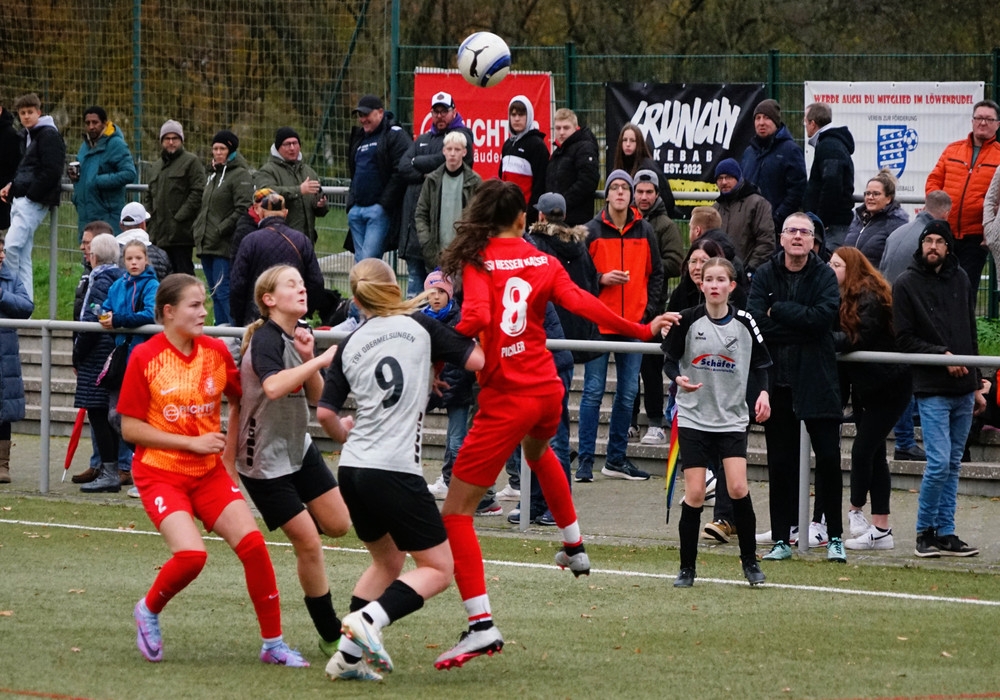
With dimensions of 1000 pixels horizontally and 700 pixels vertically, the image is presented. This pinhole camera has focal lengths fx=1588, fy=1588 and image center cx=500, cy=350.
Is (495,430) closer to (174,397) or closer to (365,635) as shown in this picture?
(365,635)

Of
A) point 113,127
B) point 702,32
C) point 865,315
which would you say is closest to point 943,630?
point 865,315

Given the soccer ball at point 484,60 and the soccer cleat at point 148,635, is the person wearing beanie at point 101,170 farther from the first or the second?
the soccer cleat at point 148,635

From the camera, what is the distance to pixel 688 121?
50.3ft

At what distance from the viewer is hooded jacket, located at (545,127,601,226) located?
44.4ft

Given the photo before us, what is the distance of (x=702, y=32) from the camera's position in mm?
25859

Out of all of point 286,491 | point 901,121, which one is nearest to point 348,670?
point 286,491

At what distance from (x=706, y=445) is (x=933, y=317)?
6.49 ft

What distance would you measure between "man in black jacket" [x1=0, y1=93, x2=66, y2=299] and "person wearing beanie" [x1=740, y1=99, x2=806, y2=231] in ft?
22.4

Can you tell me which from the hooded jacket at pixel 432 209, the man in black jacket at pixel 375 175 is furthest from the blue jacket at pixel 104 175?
the hooded jacket at pixel 432 209

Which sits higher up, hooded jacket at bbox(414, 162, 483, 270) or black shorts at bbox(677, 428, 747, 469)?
hooded jacket at bbox(414, 162, 483, 270)

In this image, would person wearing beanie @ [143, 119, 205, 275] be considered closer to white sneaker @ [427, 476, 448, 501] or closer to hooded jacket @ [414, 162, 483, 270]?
hooded jacket @ [414, 162, 483, 270]

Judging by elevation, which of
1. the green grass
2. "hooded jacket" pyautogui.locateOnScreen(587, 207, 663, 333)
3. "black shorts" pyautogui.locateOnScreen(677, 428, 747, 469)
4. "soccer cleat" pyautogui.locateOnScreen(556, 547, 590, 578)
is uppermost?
"hooded jacket" pyautogui.locateOnScreen(587, 207, 663, 333)

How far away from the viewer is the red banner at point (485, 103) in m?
15.8

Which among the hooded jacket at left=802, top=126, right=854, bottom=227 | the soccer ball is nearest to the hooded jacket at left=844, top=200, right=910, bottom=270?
the hooded jacket at left=802, top=126, right=854, bottom=227
